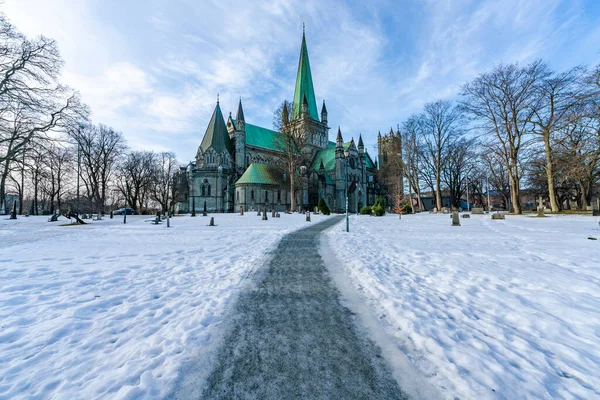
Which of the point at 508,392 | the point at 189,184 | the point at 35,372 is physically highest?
the point at 189,184

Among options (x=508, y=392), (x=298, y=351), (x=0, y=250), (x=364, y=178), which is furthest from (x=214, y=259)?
(x=364, y=178)

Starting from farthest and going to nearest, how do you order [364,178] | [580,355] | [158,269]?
[364,178]
[158,269]
[580,355]

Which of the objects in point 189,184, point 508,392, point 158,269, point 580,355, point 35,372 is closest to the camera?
point 508,392

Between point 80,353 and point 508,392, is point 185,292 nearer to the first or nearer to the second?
point 80,353

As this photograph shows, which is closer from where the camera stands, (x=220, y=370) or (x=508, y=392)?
(x=508, y=392)

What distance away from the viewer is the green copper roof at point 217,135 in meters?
43.6

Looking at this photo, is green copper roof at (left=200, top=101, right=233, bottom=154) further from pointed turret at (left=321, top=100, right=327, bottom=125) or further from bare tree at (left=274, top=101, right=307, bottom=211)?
pointed turret at (left=321, top=100, right=327, bottom=125)

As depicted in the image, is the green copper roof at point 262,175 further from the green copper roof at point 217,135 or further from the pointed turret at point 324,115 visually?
the pointed turret at point 324,115

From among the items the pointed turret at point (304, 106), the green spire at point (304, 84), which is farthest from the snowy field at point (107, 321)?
the green spire at point (304, 84)

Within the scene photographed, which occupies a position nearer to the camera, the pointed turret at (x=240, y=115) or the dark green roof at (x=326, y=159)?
the pointed turret at (x=240, y=115)

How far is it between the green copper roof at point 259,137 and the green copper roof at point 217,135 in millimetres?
3248

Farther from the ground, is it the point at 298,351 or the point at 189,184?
the point at 189,184

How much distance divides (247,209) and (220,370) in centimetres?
3704

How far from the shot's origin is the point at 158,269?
543cm
